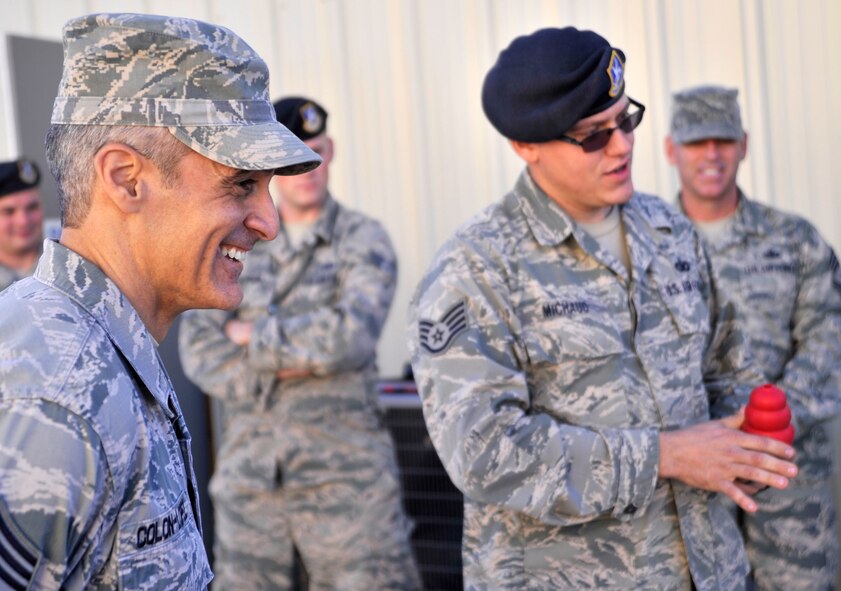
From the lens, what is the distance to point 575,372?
227 cm

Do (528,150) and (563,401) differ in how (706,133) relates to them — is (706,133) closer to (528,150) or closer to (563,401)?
(528,150)

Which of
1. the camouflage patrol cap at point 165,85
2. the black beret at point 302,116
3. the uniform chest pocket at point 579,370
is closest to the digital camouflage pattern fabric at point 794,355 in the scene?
the uniform chest pocket at point 579,370

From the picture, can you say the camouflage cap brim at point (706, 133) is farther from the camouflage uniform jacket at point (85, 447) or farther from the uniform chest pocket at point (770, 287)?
the camouflage uniform jacket at point (85, 447)

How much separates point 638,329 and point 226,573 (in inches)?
84.8

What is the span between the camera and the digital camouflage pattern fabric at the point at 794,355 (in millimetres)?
3500

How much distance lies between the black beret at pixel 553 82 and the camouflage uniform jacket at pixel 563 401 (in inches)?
7.5

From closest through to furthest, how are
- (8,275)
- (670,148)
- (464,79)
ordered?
(670,148), (464,79), (8,275)

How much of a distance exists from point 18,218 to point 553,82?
3303 millimetres

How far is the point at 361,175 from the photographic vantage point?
484 centimetres

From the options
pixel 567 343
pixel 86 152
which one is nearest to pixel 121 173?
pixel 86 152

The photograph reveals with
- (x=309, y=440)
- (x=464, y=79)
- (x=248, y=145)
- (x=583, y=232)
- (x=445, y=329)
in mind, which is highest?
(x=464, y=79)

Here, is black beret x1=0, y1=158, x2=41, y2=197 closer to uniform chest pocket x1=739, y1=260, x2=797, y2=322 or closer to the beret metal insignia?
uniform chest pocket x1=739, y1=260, x2=797, y2=322

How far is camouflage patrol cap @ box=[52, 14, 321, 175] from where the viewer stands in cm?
133

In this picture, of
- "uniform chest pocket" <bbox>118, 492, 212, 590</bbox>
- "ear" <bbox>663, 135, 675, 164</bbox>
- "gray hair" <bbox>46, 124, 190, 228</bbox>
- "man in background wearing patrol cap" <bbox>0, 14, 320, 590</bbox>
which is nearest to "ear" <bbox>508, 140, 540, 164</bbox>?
"man in background wearing patrol cap" <bbox>0, 14, 320, 590</bbox>
